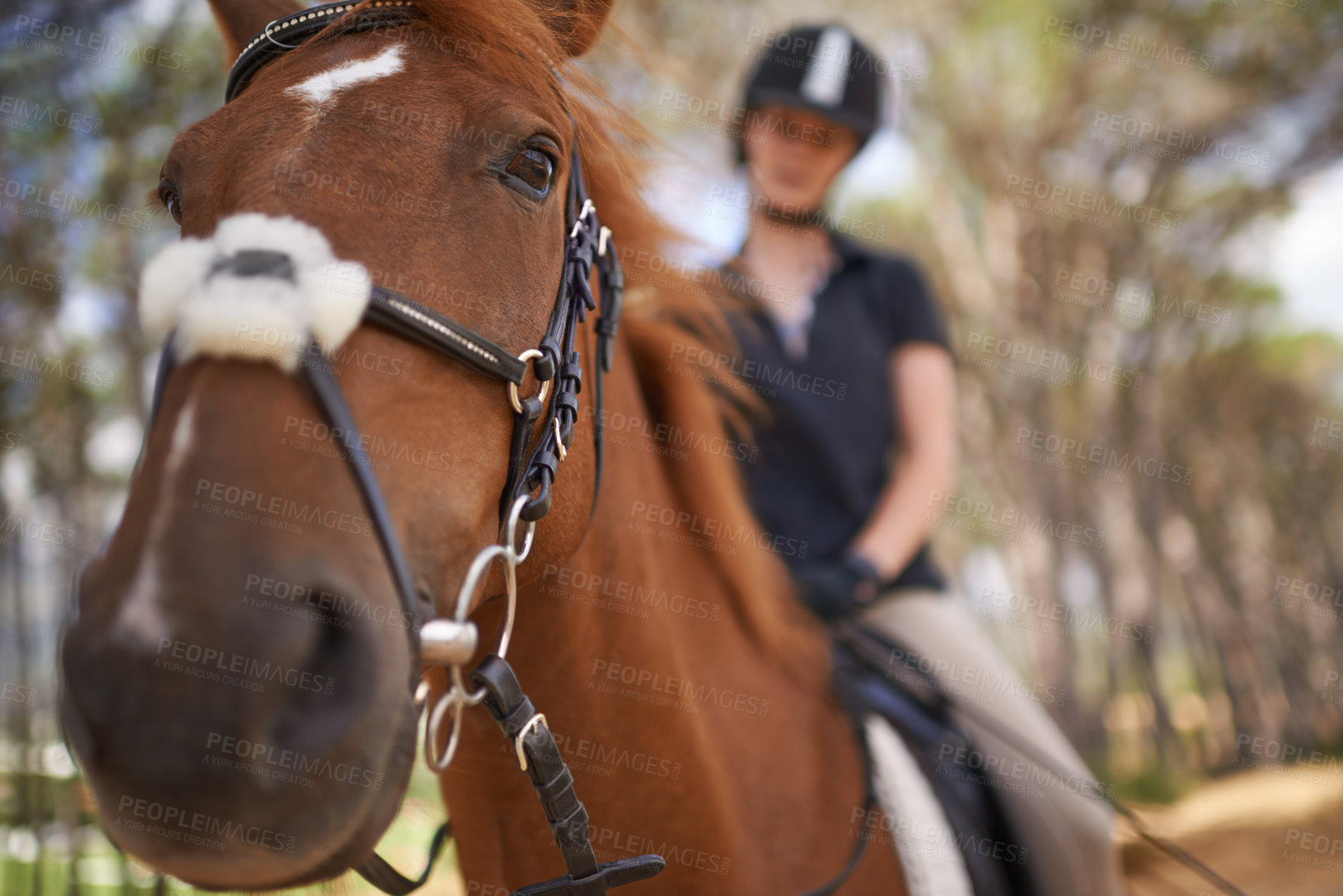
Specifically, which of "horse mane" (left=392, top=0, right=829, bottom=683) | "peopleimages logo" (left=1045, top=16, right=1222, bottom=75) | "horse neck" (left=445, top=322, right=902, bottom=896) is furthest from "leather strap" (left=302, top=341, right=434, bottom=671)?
"peopleimages logo" (left=1045, top=16, right=1222, bottom=75)

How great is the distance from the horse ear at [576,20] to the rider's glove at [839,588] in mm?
1770

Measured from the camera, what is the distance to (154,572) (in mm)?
1072

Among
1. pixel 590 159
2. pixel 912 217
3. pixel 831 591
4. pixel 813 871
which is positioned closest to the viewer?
pixel 590 159

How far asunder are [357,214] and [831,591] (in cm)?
197

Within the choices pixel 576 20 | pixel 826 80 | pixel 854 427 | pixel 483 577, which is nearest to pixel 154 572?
pixel 483 577

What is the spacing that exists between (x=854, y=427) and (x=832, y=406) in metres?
0.16

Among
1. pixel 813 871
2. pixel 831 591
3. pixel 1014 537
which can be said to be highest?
pixel 831 591

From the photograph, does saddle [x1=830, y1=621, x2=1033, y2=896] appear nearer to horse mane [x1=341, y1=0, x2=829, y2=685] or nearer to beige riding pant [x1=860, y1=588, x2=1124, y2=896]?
beige riding pant [x1=860, y1=588, x2=1124, y2=896]

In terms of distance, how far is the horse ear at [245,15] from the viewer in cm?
231

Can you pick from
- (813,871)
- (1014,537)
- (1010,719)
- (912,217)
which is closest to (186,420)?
(813,871)

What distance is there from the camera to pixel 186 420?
45.3 inches

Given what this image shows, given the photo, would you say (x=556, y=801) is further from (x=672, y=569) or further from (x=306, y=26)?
(x=306, y=26)

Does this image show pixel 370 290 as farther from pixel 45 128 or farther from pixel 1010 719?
pixel 45 128

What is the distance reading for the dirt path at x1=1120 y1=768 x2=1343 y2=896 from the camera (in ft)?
28.0
